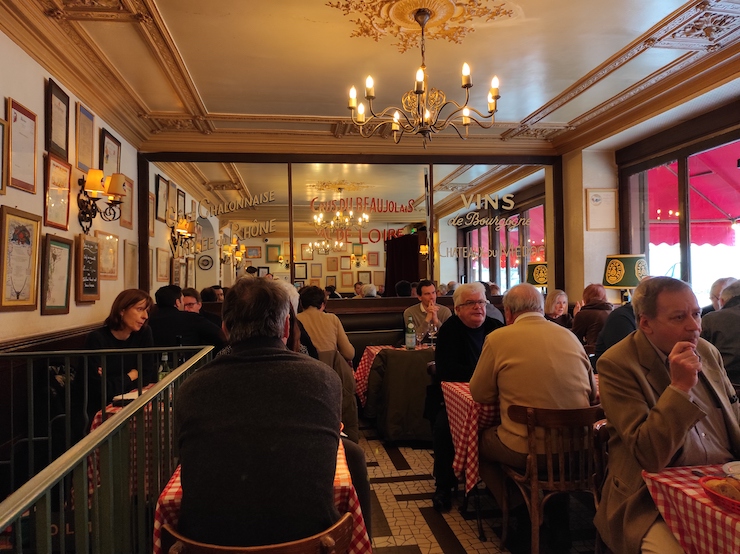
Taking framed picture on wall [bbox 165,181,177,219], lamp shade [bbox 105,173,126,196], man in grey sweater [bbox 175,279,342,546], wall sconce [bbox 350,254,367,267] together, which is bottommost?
man in grey sweater [bbox 175,279,342,546]

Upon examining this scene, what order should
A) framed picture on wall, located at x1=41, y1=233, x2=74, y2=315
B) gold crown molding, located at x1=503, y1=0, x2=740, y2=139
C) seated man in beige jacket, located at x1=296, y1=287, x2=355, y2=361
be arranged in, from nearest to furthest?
gold crown molding, located at x1=503, y1=0, x2=740, y2=139 < framed picture on wall, located at x1=41, y1=233, x2=74, y2=315 < seated man in beige jacket, located at x1=296, y1=287, x2=355, y2=361

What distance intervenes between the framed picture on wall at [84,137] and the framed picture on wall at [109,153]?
269 millimetres

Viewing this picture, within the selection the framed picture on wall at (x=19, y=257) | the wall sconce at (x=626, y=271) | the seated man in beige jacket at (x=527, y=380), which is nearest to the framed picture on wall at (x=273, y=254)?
the wall sconce at (x=626, y=271)

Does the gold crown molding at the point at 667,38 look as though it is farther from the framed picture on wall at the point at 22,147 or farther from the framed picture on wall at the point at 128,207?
the framed picture on wall at the point at 128,207

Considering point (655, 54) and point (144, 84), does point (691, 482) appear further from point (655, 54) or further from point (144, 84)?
point (144, 84)

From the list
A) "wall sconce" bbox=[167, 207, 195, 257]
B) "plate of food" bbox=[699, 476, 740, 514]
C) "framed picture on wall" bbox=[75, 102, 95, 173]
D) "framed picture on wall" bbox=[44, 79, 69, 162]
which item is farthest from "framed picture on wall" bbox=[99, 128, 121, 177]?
"plate of food" bbox=[699, 476, 740, 514]

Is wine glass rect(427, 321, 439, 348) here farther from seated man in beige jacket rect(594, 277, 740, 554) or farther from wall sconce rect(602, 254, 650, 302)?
seated man in beige jacket rect(594, 277, 740, 554)

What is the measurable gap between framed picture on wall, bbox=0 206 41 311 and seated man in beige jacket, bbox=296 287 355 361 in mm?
1991

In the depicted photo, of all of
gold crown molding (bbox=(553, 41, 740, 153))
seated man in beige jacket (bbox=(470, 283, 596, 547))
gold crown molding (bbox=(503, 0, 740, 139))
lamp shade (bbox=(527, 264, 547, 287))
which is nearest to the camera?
seated man in beige jacket (bbox=(470, 283, 596, 547))

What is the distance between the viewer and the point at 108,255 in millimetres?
5559

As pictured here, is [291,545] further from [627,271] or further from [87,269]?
[627,271]

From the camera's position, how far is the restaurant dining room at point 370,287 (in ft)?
5.16

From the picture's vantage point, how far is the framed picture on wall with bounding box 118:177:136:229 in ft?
19.9

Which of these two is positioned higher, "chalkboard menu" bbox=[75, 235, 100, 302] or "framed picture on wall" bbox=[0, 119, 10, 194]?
"framed picture on wall" bbox=[0, 119, 10, 194]
